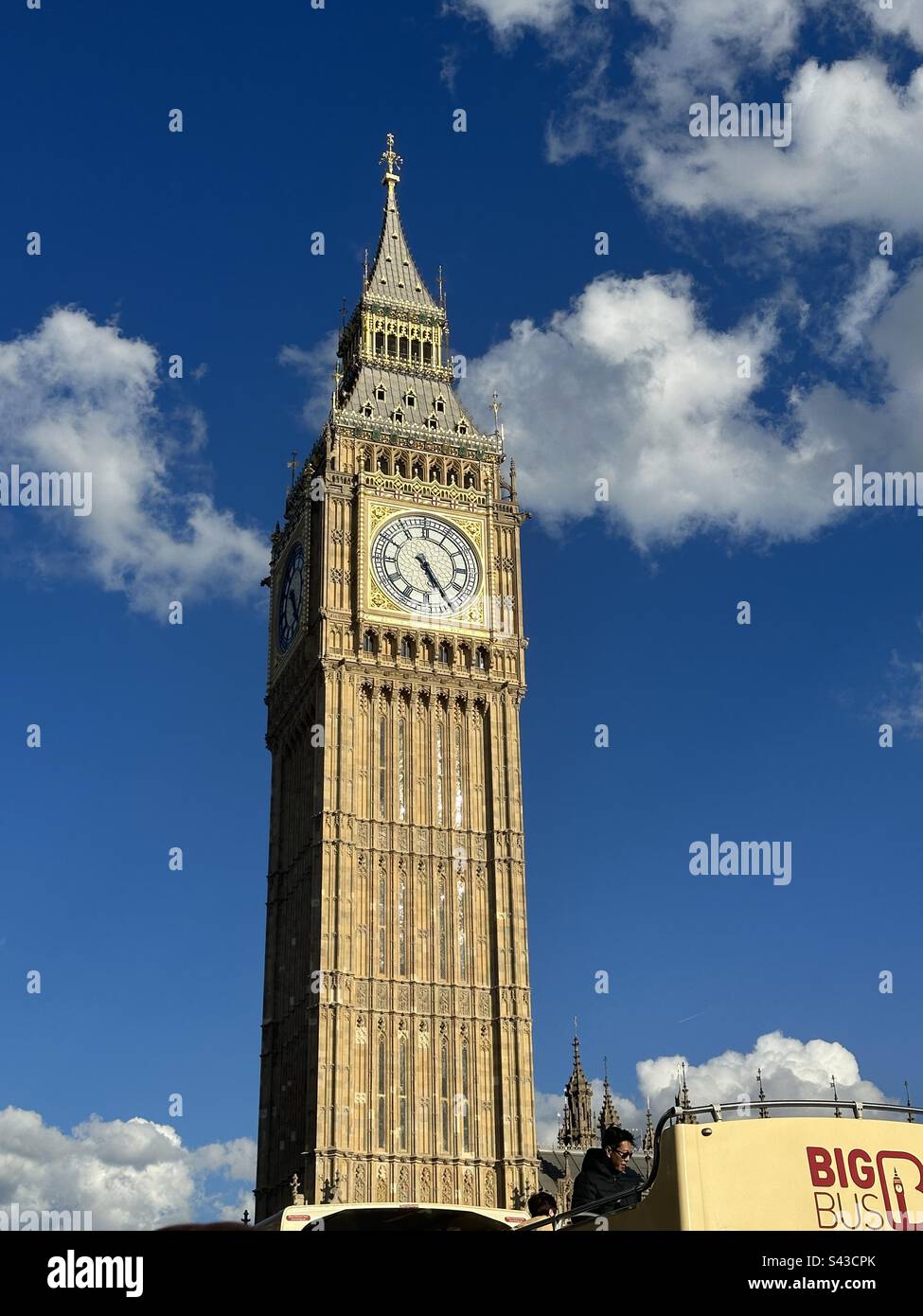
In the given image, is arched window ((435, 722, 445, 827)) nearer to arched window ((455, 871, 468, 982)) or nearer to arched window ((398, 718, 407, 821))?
arched window ((398, 718, 407, 821))

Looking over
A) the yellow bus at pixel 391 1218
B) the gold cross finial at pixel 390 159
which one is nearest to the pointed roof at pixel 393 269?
the gold cross finial at pixel 390 159

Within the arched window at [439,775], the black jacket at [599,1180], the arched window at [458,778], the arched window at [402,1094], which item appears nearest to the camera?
the black jacket at [599,1180]

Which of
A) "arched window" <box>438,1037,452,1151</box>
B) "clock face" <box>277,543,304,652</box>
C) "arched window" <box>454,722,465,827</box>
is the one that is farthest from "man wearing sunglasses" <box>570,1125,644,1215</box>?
"clock face" <box>277,543,304,652</box>

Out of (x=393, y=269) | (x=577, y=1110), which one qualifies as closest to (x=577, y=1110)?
(x=577, y=1110)

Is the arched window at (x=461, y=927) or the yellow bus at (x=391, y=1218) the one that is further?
the arched window at (x=461, y=927)

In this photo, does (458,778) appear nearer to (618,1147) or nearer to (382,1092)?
(382,1092)

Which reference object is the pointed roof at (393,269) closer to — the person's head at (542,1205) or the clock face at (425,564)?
the clock face at (425,564)
